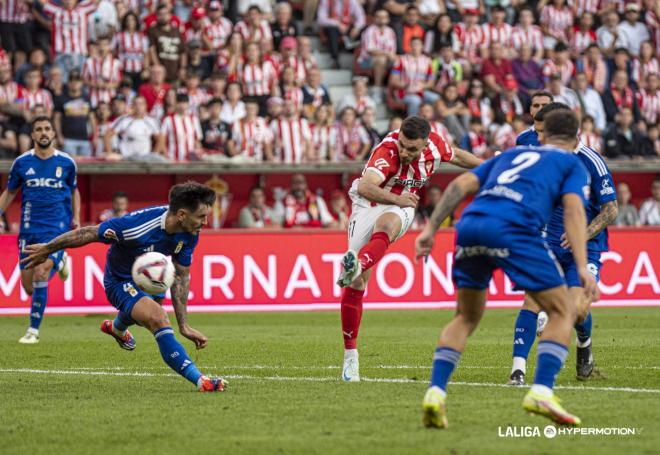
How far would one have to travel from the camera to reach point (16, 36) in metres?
24.2

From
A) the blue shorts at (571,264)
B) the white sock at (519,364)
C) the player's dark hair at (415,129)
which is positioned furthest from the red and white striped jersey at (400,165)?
the white sock at (519,364)

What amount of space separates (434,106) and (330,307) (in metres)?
6.20

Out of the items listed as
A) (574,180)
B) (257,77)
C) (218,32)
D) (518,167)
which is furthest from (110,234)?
(218,32)

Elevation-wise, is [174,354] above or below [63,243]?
below

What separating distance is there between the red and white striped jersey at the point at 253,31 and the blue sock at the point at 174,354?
15971 millimetres

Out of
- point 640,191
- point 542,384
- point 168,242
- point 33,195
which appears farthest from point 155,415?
point 640,191

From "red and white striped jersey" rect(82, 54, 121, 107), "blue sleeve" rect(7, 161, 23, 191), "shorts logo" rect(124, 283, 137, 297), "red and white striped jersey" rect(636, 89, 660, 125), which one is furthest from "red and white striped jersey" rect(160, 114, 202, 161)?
"shorts logo" rect(124, 283, 137, 297)

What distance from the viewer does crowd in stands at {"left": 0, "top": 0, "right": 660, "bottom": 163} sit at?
901 inches

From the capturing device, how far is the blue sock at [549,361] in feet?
25.1

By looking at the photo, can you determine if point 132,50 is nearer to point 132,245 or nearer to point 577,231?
point 132,245

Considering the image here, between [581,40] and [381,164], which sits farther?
[581,40]

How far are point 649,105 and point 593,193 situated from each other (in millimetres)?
17038

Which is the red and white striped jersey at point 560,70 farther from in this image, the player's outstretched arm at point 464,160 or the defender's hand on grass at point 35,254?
the defender's hand on grass at point 35,254

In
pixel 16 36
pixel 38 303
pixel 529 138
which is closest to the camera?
pixel 529 138
